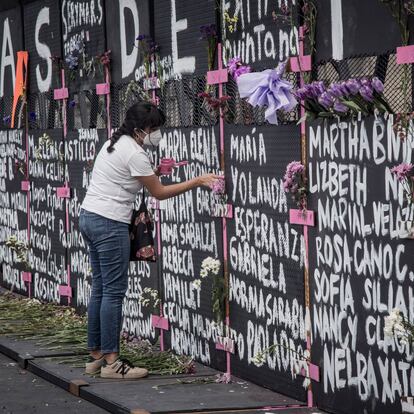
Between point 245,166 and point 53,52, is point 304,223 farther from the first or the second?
point 53,52

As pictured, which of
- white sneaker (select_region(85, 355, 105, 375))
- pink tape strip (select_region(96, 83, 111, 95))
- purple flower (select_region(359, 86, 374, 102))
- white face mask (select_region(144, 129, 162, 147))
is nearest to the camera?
purple flower (select_region(359, 86, 374, 102))

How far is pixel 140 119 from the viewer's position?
8164 millimetres

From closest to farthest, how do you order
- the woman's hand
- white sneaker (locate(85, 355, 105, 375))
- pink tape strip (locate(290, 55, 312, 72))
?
pink tape strip (locate(290, 55, 312, 72)) → the woman's hand → white sneaker (locate(85, 355, 105, 375))

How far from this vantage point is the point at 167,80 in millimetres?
9102

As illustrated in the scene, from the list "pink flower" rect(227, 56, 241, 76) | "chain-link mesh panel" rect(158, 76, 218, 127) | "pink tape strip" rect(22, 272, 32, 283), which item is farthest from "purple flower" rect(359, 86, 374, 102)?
"pink tape strip" rect(22, 272, 32, 283)

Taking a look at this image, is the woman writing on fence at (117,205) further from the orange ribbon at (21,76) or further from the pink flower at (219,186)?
the orange ribbon at (21,76)

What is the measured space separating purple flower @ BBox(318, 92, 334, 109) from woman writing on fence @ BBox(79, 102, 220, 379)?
142 centimetres

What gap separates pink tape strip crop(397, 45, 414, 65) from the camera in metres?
6.02

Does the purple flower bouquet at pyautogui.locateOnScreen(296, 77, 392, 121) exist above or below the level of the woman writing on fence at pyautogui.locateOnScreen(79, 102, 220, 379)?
above

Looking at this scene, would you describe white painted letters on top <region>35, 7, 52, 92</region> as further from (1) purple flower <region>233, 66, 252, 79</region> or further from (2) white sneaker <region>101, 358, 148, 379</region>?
(1) purple flower <region>233, 66, 252, 79</region>

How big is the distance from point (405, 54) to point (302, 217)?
144 centimetres

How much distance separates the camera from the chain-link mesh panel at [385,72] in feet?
20.2

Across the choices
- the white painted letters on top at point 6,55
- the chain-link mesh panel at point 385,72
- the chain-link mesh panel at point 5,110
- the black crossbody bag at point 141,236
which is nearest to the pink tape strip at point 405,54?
the chain-link mesh panel at point 385,72

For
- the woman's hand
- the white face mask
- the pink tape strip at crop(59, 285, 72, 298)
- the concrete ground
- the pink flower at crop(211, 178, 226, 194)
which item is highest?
the white face mask
